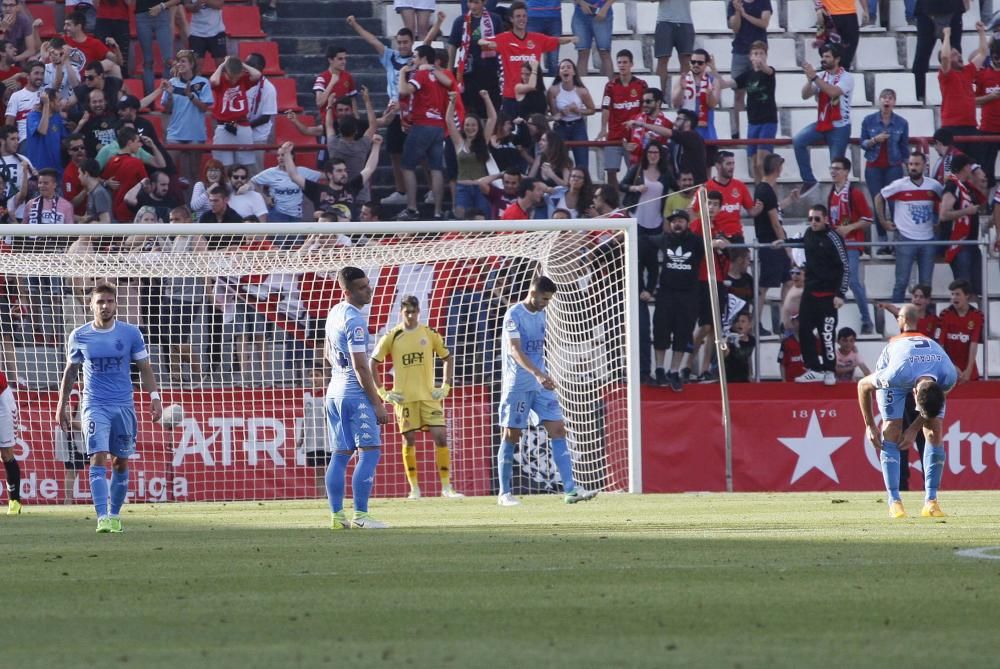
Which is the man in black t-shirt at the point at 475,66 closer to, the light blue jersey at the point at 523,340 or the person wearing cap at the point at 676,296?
the person wearing cap at the point at 676,296

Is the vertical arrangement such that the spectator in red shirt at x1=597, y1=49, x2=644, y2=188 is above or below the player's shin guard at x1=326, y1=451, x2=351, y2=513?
above

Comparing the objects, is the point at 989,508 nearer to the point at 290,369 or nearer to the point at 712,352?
the point at 712,352

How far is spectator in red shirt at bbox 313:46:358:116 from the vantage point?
75.6ft

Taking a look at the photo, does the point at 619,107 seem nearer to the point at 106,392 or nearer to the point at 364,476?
the point at 364,476

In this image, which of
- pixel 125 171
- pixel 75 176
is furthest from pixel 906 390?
pixel 75 176

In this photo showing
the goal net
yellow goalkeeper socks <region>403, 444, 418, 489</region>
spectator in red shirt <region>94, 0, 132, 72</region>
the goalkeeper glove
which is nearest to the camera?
the goalkeeper glove

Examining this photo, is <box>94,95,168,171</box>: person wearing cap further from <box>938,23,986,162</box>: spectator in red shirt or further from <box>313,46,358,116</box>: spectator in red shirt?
<box>938,23,986,162</box>: spectator in red shirt

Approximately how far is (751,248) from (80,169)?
8.39 metres

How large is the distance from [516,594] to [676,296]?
12141 millimetres

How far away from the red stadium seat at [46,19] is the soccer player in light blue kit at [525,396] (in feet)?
37.2

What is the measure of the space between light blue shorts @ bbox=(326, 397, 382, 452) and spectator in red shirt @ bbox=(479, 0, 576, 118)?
1070 centimetres

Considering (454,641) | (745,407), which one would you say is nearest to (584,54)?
(745,407)

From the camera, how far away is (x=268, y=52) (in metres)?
25.8

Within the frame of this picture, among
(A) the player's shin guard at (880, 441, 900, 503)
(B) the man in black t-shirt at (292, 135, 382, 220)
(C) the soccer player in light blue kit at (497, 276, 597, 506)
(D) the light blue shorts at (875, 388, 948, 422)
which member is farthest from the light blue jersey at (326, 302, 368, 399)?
(B) the man in black t-shirt at (292, 135, 382, 220)
